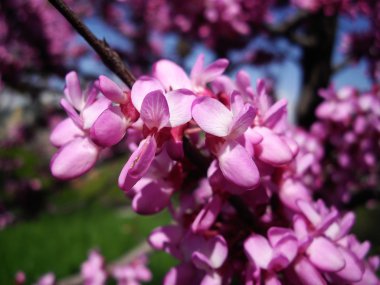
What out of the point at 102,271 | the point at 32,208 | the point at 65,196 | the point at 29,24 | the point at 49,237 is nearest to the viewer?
the point at 102,271

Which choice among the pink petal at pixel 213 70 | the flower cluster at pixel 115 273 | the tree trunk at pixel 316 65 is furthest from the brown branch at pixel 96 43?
the tree trunk at pixel 316 65

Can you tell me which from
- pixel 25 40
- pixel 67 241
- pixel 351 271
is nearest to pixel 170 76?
pixel 351 271

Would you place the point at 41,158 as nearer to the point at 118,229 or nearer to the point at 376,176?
the point at 118,229

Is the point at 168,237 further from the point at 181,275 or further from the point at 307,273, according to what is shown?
the point at 307,273

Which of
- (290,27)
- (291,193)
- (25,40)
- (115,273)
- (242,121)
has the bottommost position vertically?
(115,273)

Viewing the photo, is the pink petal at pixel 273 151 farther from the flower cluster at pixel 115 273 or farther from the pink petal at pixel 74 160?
the flower cluster at pixel 115 273

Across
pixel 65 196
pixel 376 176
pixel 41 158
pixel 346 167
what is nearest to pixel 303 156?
pixel 346 167

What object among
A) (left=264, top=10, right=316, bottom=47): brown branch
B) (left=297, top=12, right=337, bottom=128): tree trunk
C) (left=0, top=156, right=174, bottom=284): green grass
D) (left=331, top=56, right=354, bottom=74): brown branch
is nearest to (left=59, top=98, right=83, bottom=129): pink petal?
(left=264, top=10, right=316, bottom=47): brown branch
